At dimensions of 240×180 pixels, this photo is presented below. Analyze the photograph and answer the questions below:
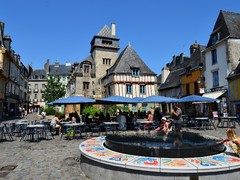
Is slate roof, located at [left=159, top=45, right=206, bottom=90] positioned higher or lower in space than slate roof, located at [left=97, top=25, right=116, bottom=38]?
lower

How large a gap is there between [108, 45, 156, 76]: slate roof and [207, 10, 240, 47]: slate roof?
8.32m

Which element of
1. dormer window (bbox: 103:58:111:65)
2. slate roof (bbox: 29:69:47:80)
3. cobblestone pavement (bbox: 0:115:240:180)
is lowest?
cobblestone pavement (bbox: 0:115:240:180)

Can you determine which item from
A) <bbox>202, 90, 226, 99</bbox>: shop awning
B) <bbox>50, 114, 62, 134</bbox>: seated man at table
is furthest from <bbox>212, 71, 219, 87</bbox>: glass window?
<bbox>50, 114, 62, 134</bbox>: seated man at table

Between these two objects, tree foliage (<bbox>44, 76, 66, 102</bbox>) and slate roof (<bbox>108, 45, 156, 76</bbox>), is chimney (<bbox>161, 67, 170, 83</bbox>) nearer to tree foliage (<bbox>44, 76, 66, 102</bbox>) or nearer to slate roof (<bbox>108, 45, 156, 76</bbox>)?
slate roof (<bbox>108, 45, 156, 76</bbox>)

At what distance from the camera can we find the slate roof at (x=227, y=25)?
20.1 metres

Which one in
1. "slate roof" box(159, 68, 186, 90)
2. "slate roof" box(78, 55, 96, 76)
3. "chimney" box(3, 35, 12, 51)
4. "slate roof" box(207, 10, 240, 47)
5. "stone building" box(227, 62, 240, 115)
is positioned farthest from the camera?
"slate roof" box(78, 55, 96, 76)

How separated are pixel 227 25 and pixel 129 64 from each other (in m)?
11.8

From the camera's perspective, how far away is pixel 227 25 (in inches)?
811

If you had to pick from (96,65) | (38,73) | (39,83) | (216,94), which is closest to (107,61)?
(96,65)

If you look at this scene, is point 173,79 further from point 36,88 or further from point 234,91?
point 36,88

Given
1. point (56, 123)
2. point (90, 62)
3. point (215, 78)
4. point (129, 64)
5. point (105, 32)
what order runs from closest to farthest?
point (56, 123) → point (215, 78) → point (129, 64) → point (90, 62) → point (105, 32)

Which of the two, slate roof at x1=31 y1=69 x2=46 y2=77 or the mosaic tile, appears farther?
→ slate roof at x1=31 y1=69 x2=46 y2=77

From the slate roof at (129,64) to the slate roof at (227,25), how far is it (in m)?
8.32

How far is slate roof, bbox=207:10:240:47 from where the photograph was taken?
2009cm
